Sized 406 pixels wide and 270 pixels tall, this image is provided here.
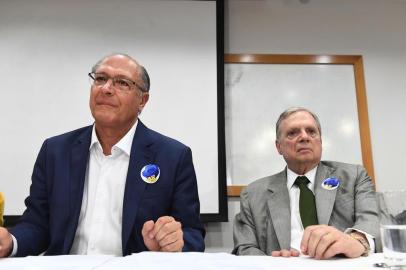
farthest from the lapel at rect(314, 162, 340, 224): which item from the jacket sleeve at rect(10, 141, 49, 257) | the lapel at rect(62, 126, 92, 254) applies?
the jacket sleeve at rect(10, 141, 49, 257)

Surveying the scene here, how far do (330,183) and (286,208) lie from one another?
22 centimetres

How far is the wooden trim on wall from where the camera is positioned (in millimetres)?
2398

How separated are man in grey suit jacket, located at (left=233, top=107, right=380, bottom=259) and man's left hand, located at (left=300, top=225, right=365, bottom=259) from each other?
0.47 m

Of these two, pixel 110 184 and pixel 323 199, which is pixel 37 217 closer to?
pixel 110 184

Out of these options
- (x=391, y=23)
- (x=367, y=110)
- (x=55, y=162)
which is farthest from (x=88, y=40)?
(x=391, y=23)

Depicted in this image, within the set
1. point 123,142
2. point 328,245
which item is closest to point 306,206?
point 328,245

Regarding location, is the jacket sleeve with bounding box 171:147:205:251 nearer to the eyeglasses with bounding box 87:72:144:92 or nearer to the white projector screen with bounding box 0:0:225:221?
the eyeglasses with bounding box 87:72:144:92

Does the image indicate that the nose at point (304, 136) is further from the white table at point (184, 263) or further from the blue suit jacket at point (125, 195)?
the white table at point (184, 263)

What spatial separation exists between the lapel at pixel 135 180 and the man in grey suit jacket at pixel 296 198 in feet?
1.61

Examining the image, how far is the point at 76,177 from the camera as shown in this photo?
1203 millimetres

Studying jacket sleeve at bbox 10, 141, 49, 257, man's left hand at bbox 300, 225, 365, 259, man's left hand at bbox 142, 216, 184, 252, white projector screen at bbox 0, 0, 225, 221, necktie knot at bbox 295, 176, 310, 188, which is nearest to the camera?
man's left hand at bbox 300, 225, 365, 259

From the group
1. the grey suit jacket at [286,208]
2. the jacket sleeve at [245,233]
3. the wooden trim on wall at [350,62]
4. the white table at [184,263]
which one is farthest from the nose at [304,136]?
the wooden trim on wall at [350,62]

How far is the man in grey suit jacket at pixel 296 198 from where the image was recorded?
1.41m

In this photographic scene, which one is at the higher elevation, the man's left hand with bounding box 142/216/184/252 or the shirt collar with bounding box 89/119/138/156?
the shirt collar with bounding box 89/119/138/156
